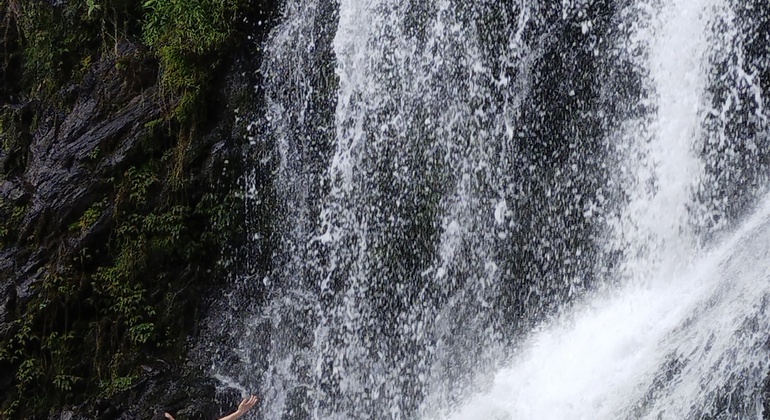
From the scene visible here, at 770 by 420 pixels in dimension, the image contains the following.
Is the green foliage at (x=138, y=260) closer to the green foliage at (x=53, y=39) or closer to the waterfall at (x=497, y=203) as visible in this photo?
the waterfall at (x=497, y=203)

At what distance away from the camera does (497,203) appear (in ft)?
23.6

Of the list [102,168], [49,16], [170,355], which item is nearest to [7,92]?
[49,16]

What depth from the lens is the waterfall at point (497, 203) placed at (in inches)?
238

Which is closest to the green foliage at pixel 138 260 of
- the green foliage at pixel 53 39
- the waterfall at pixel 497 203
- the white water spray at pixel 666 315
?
the waterfall at pixel 497 203

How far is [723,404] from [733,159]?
2163 mm

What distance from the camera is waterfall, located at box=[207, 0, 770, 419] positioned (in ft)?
19.8

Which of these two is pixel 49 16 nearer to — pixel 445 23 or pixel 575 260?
pixel 445 23

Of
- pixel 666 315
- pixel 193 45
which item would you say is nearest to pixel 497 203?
pixel 666 315

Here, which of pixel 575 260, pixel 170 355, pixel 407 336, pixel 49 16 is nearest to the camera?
pixel 575 260


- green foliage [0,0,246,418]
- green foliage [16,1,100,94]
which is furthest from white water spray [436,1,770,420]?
green foliage [16,1,100,94]

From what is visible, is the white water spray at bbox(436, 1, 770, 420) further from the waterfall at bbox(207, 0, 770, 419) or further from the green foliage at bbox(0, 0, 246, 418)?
the green foliage at bbox(0, 0, 246, 418)

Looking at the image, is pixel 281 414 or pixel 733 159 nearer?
pixel 733 159

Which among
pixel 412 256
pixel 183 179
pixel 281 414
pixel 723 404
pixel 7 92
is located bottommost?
pixel 723 404

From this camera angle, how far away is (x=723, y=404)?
4625 millimetres
